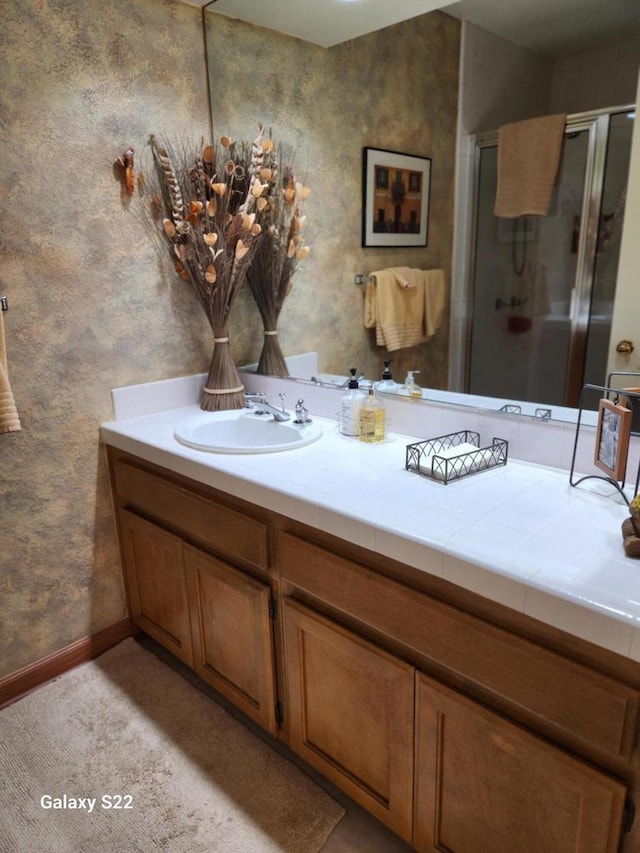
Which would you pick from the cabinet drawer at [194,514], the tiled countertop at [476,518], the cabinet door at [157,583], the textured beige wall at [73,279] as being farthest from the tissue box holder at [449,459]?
the textured beige wall at [73,279]

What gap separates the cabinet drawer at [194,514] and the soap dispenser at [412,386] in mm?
621

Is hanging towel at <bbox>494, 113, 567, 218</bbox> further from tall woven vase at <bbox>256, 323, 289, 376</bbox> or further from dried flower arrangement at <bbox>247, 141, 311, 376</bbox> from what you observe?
tall woven vase at <bbox>256, 323, 289, 376</bbox>

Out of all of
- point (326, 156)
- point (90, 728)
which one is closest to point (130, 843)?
point (90, 728)

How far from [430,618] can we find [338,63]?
1604 millimetres

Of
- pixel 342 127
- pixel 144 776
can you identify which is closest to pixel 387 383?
pixel 342 127

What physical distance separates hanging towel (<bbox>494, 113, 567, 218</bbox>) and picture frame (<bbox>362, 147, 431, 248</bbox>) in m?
0.24

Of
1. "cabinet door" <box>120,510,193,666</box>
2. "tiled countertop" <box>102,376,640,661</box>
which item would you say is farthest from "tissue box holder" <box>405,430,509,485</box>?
"cabinet door" <box>120,510,193,666</box>

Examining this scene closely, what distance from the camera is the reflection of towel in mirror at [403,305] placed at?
1.63m

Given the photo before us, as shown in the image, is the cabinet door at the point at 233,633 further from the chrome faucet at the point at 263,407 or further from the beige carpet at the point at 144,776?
the chrome faucet at the point at 263,407

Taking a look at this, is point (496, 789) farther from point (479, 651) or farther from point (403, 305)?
point (403, 305)

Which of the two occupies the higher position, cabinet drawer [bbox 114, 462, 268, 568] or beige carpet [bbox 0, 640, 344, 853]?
cabinet drawer [bbox 114, 462, 268, 568]

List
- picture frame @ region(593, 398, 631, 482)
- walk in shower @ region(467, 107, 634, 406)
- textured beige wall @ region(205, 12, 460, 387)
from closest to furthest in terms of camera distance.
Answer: picture frame @ region(593, 398, 631, 482), walk in shower @ region(467, 107, 634, 406), textured beige wall @ region(205, 12, 460, 387)

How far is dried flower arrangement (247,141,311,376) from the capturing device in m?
1.95

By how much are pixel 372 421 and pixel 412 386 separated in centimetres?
17
